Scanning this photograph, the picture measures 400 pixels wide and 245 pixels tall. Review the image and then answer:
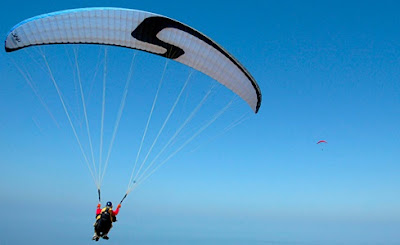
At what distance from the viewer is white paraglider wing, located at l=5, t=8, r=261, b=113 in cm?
1196

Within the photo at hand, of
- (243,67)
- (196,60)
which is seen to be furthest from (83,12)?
(243,67)

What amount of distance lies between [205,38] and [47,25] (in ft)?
16.7

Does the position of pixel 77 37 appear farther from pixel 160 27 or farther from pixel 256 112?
pixel 256 112

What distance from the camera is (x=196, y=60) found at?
1377 centimetres

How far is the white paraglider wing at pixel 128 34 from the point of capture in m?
12.0

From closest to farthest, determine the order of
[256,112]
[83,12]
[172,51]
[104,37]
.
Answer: [83,12] → [104,37] → [172,51] → [256,112]

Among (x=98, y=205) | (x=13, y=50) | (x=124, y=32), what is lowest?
(x=98, y=205)

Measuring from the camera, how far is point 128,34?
1264 cm

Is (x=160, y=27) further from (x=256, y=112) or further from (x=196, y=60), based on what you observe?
(x=256, y=112)

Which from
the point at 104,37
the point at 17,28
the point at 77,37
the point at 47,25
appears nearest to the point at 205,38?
the point at 104,37

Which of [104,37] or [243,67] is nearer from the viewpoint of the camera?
[104,37]

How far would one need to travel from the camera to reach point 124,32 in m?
12.5

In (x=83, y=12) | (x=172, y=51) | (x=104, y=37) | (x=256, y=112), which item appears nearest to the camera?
(x=83, y=12)

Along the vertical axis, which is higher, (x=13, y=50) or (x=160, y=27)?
(x=160, y=27)
